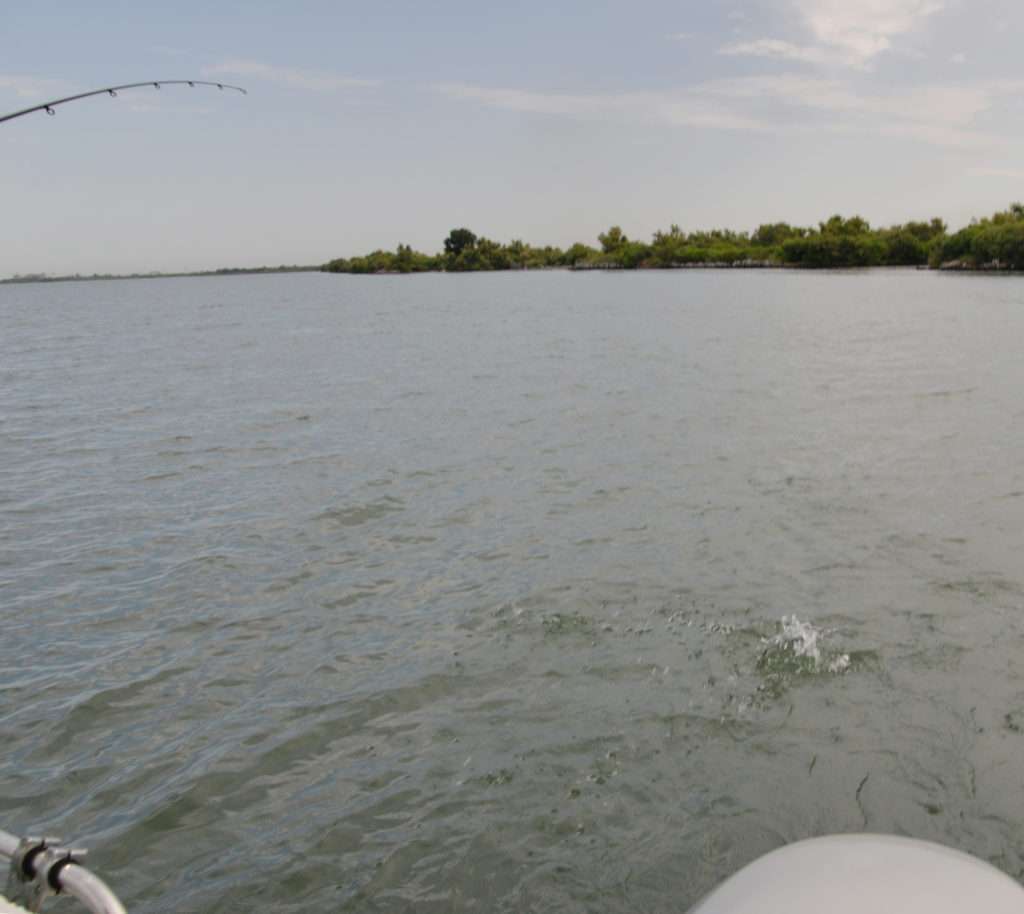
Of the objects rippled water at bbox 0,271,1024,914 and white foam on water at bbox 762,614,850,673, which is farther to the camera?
white foam on water at bbox 762,614,850,673

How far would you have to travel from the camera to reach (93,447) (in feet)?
54.7

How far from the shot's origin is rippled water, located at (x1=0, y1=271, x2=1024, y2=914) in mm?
4867

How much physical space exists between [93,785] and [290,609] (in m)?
2.81

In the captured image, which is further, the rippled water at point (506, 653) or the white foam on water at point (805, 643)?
the white foam on water at point (805, 643)

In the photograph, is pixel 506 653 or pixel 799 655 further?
pixel 506 653

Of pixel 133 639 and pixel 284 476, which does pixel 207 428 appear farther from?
pixel 133 639

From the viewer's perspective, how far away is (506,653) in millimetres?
7152

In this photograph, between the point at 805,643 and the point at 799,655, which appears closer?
the point at 799,655

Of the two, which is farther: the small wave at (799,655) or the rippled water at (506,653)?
the small wave at (799,655)

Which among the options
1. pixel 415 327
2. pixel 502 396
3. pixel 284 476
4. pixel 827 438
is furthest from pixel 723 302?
pixel 284 476

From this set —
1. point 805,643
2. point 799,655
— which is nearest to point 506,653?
point 799,655

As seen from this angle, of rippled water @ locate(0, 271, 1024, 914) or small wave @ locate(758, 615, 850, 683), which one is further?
small wave @ locate(758, 615, 850, 683)

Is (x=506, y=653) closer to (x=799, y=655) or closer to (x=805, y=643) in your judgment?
(x=799, y=655)

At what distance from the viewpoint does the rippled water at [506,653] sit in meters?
4.87
